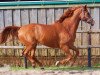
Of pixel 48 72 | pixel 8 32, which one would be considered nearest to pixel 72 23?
pixel 48 72

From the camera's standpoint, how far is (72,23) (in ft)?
25.0

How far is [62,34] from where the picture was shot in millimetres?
7477

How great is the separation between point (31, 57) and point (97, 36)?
2123 millimetres

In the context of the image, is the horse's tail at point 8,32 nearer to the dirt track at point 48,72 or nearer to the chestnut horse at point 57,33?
the chestnut horse at point 57,33

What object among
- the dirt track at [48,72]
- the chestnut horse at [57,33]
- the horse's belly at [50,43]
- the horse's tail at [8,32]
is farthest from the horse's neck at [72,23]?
the horse's tail at [8,32]

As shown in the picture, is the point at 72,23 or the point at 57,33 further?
the point at 72,23

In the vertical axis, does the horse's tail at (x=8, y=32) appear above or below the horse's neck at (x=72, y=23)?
below

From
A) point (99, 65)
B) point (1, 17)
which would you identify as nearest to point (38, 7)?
point (1, 17)

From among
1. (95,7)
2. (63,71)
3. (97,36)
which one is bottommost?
(63,71)

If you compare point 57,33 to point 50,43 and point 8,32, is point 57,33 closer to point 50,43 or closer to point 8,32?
point 50,43

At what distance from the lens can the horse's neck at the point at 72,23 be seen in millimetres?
7566

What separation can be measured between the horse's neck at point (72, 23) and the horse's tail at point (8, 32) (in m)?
1.11

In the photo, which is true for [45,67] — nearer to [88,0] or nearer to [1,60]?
[1,60]

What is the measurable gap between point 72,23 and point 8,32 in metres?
1.47
